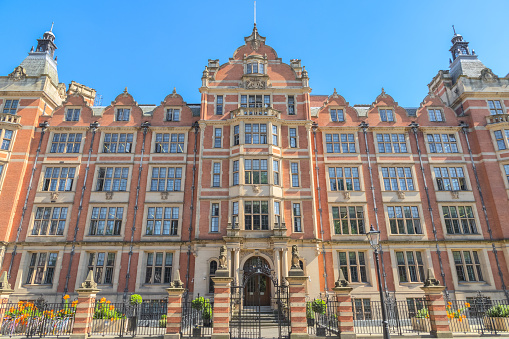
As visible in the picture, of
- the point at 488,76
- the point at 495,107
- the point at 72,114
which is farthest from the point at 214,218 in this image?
the point at 488,76

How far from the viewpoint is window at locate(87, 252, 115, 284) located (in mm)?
26484

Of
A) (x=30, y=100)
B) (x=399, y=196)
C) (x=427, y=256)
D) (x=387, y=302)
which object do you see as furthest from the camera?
(x=30, y=100)

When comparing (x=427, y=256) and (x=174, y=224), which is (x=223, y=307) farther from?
(x=427, y=256)

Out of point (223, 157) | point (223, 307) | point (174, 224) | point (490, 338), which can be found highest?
point (223, 157)

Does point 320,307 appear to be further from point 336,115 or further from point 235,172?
point 336,115

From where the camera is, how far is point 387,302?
25000 millimetres

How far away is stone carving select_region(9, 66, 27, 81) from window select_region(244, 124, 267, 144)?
74.1 feet

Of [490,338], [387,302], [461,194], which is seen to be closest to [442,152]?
[461,194]

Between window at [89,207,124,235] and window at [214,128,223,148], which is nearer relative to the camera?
window at [89,207,124,235]

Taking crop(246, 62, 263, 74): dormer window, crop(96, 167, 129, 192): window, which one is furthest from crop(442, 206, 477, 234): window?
crop(96, 167, 129, 192): window

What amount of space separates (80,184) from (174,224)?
30.2 ft

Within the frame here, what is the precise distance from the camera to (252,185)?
27.2 meters

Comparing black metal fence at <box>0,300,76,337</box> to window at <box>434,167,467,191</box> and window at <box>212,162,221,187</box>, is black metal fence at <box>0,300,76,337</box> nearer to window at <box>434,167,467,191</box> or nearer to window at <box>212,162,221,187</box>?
window at <box>212,162,221,187</box>

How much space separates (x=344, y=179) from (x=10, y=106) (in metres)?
31.9
